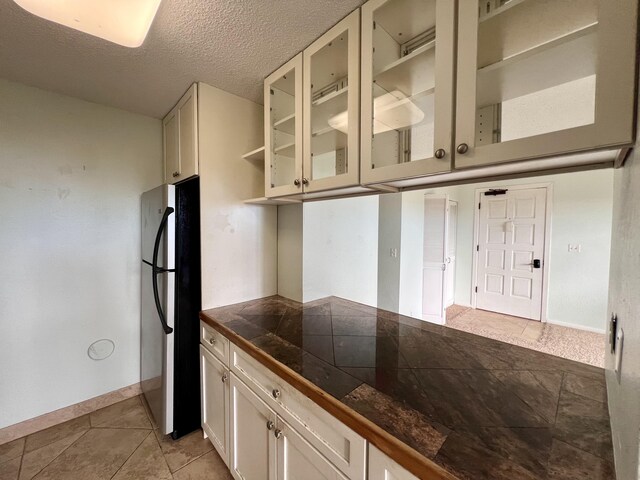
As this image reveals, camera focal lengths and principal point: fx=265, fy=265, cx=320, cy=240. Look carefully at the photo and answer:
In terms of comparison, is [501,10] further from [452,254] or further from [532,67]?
[452,254]

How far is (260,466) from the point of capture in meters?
1.12

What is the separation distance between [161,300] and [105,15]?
1.44 m

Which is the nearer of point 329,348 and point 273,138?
point 329,348

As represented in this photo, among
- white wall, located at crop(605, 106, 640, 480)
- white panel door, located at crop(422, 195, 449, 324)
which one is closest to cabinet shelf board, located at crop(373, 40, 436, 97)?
white wall, located at crop(605, 106, 640, 480)

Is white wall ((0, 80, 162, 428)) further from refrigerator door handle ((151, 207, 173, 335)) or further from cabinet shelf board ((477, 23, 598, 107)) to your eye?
cabinet shelf board ((477, 23, 598, 107))

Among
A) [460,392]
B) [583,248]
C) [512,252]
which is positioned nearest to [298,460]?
[460,392]

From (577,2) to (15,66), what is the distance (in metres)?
2.46

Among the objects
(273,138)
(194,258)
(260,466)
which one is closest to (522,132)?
(273,138)

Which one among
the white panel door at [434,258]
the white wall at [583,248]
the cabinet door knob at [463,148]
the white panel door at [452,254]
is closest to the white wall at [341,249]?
the cabinet door knob at [463,148]

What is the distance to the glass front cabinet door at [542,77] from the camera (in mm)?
576

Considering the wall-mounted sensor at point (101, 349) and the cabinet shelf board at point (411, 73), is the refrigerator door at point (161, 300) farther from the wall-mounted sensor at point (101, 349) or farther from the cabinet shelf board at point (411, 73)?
the cabinet shelf board at point (411, 73)

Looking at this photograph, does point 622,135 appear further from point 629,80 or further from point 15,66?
point 15,66

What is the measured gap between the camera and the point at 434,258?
12.6 ft

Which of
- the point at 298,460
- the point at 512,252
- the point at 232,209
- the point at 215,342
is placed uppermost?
the point at 232,209
